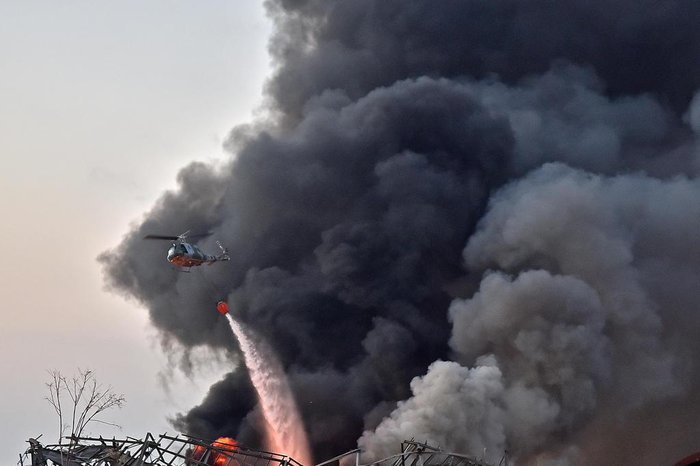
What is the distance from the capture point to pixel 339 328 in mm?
92500

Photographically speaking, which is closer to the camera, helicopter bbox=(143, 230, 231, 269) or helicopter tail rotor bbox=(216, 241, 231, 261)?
helicopter bbox=(143, 230, 231, 269)

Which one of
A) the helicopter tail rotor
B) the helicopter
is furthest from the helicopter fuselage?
the helicopter tail rotor

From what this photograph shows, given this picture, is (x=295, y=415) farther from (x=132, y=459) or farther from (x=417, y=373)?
(x=132, y=459)

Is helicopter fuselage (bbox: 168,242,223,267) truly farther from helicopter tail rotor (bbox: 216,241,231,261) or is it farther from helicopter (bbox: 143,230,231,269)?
helicopter tail rotor (bbox: 216,241,231,261)

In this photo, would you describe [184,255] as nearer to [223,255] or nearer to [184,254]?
[184,254]

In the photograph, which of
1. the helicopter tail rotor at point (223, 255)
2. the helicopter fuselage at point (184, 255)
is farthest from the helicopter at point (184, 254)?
the helicopter tail rotor at point (223, 255)

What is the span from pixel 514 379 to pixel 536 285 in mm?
8369

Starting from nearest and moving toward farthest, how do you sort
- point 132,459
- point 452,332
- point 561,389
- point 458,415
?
1. point 132,459
2. point 458,415
3. point 561,389
4. point 452,332

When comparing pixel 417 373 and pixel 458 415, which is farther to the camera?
pixel 417 373

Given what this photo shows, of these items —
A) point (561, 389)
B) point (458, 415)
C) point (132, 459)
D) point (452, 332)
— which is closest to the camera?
point (132, 459)

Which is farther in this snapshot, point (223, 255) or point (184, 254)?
point (223, 255)

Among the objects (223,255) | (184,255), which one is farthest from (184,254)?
(223,255)

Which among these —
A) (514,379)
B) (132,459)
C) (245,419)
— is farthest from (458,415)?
(132,459)

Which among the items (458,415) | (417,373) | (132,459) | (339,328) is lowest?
(132,459)
